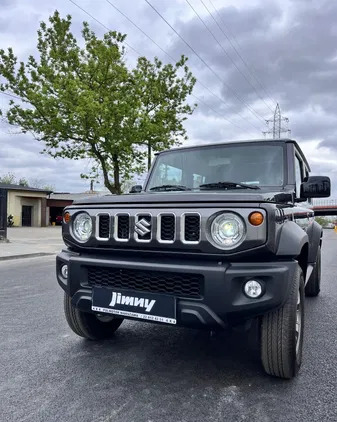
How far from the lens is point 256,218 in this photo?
229 centimetres

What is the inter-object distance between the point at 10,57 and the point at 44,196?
17839 mm

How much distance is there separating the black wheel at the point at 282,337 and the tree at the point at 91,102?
15.3m

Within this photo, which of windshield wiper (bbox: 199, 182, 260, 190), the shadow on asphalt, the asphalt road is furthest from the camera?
windshield wiper (bbox: 199, 182, 260, 190)

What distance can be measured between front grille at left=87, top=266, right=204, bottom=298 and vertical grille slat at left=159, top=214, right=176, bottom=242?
9.0 inches

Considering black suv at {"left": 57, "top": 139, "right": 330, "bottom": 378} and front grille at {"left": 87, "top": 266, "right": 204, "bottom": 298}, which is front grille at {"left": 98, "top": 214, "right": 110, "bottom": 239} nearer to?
black suv at {"left": 57, "top": 139, "right": 330, "bottom": 378}

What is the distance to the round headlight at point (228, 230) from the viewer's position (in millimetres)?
2316

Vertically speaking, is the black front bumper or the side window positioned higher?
the side window

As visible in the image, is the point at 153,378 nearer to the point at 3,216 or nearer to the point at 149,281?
the point at 149,281

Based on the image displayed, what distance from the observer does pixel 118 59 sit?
18.8 metres

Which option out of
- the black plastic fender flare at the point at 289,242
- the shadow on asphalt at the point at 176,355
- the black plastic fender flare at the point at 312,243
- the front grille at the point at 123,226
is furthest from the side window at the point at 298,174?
the front grille at the point at 123,226

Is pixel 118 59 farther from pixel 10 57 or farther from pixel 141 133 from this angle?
pixel 10 57

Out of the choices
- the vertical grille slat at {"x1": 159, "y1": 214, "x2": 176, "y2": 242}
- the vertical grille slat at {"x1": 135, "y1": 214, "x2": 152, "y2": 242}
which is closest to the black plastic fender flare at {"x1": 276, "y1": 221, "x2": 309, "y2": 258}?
the vertical grille slat at {"x1": 159, "y1": 214, "x2": 176, "y2": 242}

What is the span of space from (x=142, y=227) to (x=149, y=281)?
371 millimetres

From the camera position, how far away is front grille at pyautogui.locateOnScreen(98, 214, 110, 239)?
271 cm
